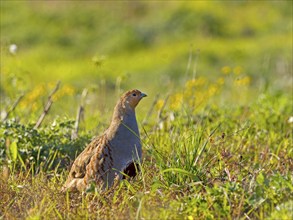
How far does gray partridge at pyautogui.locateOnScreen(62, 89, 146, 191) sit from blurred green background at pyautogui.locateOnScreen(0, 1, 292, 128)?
11.2m

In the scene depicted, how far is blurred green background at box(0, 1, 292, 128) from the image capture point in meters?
19.4

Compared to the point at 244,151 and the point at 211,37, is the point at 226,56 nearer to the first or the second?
the point at 211,37

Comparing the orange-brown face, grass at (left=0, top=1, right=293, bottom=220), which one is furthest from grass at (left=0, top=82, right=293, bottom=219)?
the orange-brown face

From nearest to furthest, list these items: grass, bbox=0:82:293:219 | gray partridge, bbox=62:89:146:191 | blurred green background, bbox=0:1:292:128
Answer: grass, bbox=0:82:293:219 → gray partridge, bbox=62:89:146:191 → blurred green background, bbox=0:1:292:128

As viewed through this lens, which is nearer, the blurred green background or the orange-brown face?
the orange-brown face

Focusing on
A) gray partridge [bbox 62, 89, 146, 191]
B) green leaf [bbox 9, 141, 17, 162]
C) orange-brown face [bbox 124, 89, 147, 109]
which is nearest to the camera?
gray partridge [bbox 62, 89, 146, 191]

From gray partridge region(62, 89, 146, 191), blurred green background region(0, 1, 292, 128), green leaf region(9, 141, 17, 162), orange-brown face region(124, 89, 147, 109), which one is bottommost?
blurred green background region(0, 1, 292, 128)

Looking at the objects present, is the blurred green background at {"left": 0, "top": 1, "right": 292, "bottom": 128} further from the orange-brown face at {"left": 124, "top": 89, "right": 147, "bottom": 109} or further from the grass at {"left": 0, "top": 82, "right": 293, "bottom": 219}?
the orange-brown face at {"left": 124, "top": 89, "right": 147, "bottom": 109}

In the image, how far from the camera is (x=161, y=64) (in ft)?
64.5

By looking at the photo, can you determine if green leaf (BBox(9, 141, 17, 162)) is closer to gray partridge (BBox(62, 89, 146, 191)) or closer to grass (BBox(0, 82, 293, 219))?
grass (BBox(0, 82, 293, 219))

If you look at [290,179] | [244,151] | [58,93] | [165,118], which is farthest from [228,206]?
[58,93]

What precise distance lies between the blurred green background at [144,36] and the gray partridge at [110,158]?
36.8 feet

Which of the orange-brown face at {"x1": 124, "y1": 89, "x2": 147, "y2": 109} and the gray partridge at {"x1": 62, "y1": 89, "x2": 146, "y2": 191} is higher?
the orange-brown face at {"x1": 124, "y1": 89, "x2": 147, "y2": 109}

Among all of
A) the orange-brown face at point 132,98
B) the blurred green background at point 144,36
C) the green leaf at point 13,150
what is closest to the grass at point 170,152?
the green leaf at point 13,150
